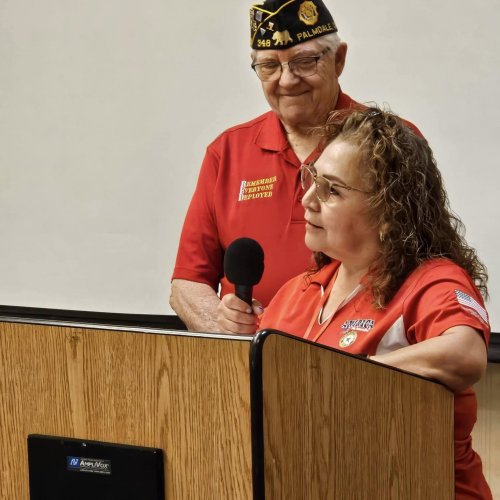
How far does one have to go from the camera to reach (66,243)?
3436 millimetres

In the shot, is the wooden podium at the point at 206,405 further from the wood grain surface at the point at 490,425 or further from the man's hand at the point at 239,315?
the wood grain surface at the point at 490,425

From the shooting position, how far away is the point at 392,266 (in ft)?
5.61

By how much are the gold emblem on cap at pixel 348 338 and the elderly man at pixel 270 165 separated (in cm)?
57

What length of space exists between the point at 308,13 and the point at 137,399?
4.57 ft

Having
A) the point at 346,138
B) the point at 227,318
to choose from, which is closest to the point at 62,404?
the point at 227,318

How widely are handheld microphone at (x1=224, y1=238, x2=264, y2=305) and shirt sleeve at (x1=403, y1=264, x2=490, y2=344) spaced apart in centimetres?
30

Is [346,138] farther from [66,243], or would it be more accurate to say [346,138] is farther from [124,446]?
[66,243]

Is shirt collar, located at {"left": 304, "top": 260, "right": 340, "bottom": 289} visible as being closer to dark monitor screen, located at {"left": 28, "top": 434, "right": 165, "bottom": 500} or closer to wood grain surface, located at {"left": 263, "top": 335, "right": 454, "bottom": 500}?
wood grain surface, located at {"left": 263, "top": 335, "right": 454, "bottom": 500}

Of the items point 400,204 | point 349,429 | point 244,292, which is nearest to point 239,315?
point 244,292

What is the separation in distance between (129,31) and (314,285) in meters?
1.60

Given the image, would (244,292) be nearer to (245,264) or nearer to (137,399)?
(245,264)

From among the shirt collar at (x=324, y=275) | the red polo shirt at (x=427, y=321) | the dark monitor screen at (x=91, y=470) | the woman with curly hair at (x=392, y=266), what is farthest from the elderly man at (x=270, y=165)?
the dark monitor screen at (x=91, y=470)

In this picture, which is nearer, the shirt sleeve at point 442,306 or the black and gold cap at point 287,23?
the shirt sleeve at point 442,306

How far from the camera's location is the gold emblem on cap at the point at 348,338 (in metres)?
1.67
